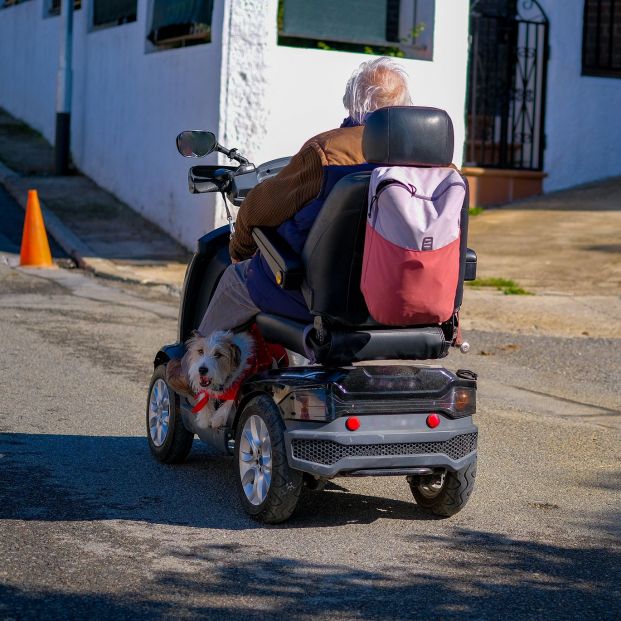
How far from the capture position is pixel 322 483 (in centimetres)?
488

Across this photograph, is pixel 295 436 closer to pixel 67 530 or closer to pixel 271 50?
pixel 67 530

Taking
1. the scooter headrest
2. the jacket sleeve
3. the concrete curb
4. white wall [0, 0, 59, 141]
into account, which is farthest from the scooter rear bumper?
white wall [0, 0, 59, 141]

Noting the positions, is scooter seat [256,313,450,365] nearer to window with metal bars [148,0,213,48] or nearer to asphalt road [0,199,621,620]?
asphalt road [0,199,621,620]

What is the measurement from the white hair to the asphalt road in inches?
64.9

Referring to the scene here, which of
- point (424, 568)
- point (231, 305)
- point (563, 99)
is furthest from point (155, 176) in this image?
point (424, 568)

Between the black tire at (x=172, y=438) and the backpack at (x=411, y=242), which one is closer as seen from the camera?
the backpack at (x=411, y=242)

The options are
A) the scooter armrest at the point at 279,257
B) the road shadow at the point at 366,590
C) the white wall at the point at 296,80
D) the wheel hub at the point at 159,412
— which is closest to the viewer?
the road shadow at the point at 366,590

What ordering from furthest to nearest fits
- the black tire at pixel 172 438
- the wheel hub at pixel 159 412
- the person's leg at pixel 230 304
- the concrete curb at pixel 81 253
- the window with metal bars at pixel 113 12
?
the window with metal bars at pixel 113 12 → the concrete curb at pixel 81 253 → the wheel hub at pixel 159 412 → the black tire at pixel 172 438 → the person's leg at pixel 230 304

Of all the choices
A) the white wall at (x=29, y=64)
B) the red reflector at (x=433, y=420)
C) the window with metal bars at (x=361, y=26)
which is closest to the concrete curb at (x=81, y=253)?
the window with metal bars at (x=361, y=26)

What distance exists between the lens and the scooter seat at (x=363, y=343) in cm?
472

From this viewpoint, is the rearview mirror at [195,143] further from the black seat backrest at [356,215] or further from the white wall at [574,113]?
the white wall at [574,113]

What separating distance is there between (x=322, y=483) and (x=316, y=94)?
10.1m

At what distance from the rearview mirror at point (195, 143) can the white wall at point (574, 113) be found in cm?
1276

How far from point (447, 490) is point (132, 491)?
134 cm
